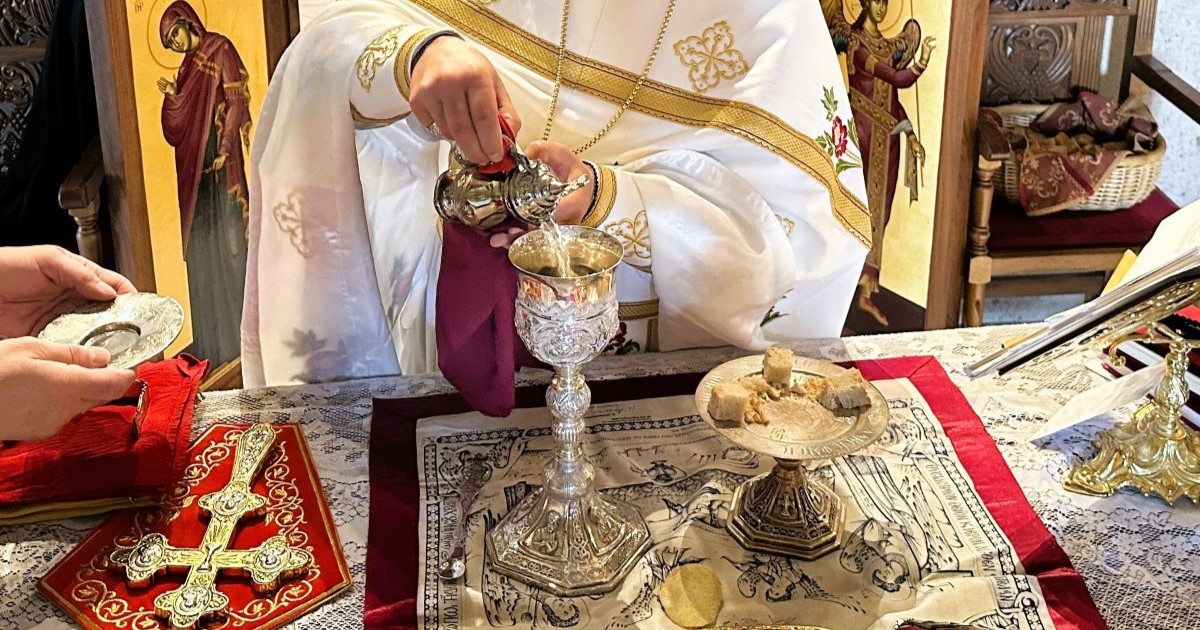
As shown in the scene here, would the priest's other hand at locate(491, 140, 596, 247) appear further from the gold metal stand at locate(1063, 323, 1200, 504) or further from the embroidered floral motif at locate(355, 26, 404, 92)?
the gold metal stand at locate(1063, 323, 1200, 504)

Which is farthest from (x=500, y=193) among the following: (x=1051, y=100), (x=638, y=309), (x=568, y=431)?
(x=1051, y=100)

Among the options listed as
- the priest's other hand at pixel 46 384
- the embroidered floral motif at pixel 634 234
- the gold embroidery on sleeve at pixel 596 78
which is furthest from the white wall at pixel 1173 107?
the priest's other hand at pixel 46 384

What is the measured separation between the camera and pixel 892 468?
52.2 inches

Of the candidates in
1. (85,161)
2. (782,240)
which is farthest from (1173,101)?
(85,161)

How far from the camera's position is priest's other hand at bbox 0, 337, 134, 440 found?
1.07 metres

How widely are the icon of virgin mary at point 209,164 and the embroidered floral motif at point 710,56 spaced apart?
1.35 meters

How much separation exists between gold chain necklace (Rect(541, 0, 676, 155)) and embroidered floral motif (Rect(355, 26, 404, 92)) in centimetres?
24

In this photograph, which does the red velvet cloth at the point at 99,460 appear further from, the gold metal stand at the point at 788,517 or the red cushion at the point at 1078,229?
the red cushion at the point at 1078,229

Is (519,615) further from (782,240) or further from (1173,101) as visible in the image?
(1173,101)

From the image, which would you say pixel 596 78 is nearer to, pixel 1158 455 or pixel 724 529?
pixel 724 529

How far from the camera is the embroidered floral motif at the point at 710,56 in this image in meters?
1.63

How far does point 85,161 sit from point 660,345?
1.43m

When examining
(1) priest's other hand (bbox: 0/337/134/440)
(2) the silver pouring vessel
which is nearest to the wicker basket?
(2) the silver pouring vessel

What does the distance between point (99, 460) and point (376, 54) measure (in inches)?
23.1
